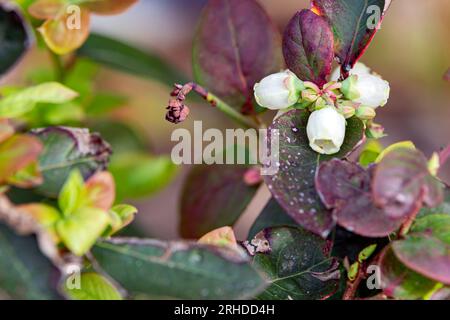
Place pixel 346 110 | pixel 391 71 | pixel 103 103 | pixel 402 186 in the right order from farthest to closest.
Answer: pixel 391 71 → pixel 103 103 → pixel 346 110 → pixel 402 186

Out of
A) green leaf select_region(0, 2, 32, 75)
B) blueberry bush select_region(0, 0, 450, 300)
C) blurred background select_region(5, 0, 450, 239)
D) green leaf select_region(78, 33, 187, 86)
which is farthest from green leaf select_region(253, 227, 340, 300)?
blurred background select_region(5, 0, 450, 239)

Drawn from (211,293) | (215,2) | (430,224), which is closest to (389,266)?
(430,224)

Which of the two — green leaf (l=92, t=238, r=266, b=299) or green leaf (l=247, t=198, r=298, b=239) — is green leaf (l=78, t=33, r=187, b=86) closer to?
green leaf (l=247, t=198, r=298, b=239)

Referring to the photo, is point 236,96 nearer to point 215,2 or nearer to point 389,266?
point 215,2

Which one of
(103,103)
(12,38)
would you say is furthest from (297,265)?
(103,103)

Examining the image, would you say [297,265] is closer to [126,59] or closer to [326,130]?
[326,130]

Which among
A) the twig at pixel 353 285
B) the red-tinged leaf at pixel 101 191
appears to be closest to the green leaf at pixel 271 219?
the twig at pixel 353 285
